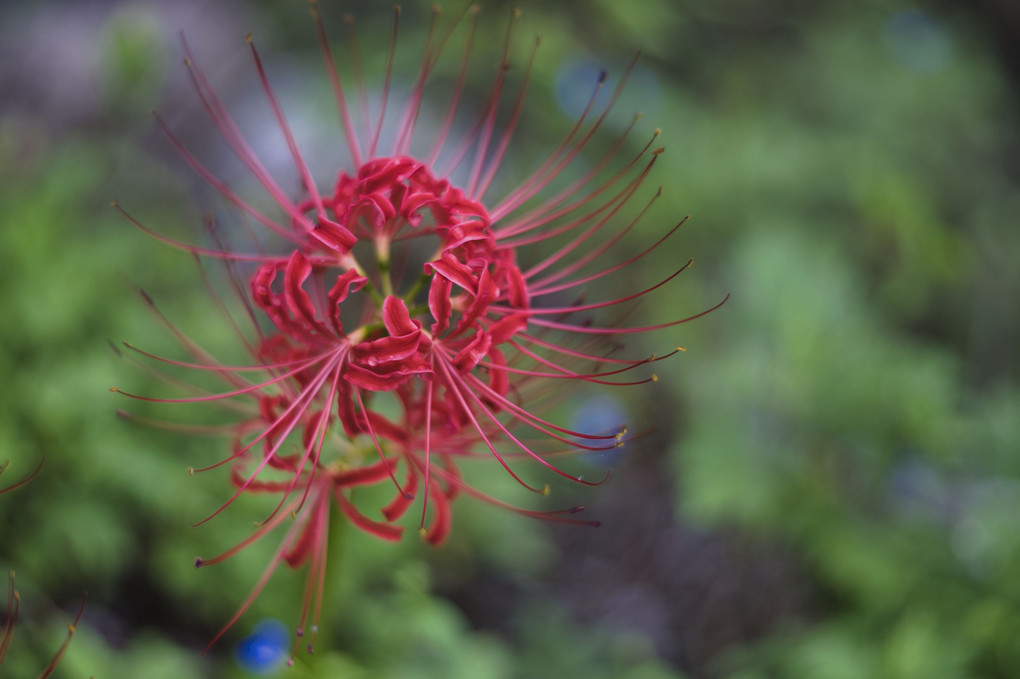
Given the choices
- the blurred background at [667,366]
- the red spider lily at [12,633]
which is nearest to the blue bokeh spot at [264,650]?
the blurred background at [667,366]

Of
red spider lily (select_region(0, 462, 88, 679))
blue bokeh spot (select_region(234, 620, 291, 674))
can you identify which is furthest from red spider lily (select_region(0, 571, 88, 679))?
blue bokeh spot (select_region(234, 620, 291, 674))

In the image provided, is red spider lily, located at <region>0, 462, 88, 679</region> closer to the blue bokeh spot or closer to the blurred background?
the blurred background

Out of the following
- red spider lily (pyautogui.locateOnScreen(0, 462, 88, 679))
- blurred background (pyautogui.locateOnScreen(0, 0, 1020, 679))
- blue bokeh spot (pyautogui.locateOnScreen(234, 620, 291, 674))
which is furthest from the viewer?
blurred background (pyautogui.locateOnScreen(0, 0, 1020, 679))

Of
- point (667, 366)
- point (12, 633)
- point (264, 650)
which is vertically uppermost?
point (667, 366)

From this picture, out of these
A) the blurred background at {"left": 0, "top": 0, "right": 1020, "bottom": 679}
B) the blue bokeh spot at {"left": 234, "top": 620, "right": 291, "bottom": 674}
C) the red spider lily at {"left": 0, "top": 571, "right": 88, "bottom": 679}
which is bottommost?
the red spider lily at {"left": 0, "top": 571, "right": 88, "bottom": 679}

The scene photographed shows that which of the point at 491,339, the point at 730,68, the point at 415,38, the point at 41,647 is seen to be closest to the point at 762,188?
the point at 730,68

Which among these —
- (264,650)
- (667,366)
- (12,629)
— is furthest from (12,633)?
(667,366)

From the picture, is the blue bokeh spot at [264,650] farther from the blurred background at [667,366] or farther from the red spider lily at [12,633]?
the red spider lily at [12,633]

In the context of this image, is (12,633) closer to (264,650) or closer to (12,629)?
(12,629)

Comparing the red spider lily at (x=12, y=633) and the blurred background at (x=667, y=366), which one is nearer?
the red spider lily at (x=12, y=633)
